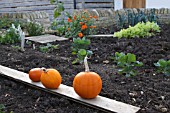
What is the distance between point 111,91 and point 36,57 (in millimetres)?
1611

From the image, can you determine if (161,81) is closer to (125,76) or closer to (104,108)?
(125,76)

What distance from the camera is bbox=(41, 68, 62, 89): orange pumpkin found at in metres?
2.11

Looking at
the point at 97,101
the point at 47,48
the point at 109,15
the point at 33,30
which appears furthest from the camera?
the point at 109,15

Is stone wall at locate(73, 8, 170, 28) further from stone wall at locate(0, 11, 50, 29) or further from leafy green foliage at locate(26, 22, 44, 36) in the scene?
leafy green foliage at locate(26, 22, 44, 36)

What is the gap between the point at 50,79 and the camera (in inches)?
82.8

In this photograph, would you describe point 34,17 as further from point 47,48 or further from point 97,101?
point 97,101

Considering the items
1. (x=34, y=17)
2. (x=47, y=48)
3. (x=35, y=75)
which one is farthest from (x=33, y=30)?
(x=35, y=75)

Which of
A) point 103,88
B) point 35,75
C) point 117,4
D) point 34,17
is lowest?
point 103,88

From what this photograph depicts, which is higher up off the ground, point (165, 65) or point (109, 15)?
point (109, 15)

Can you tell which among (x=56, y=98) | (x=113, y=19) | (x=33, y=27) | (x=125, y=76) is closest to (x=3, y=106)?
(x=56, y=98)

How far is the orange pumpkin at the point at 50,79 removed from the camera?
211 centimetres

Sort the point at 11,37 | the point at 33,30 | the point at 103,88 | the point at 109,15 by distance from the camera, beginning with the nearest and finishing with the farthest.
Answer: the point at 103,88 < the point at 11,37 < the point at 33,30 < the point at 109,15

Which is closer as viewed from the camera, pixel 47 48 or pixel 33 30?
pixel 47 48

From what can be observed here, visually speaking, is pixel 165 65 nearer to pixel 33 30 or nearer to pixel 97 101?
pixel 97 101
